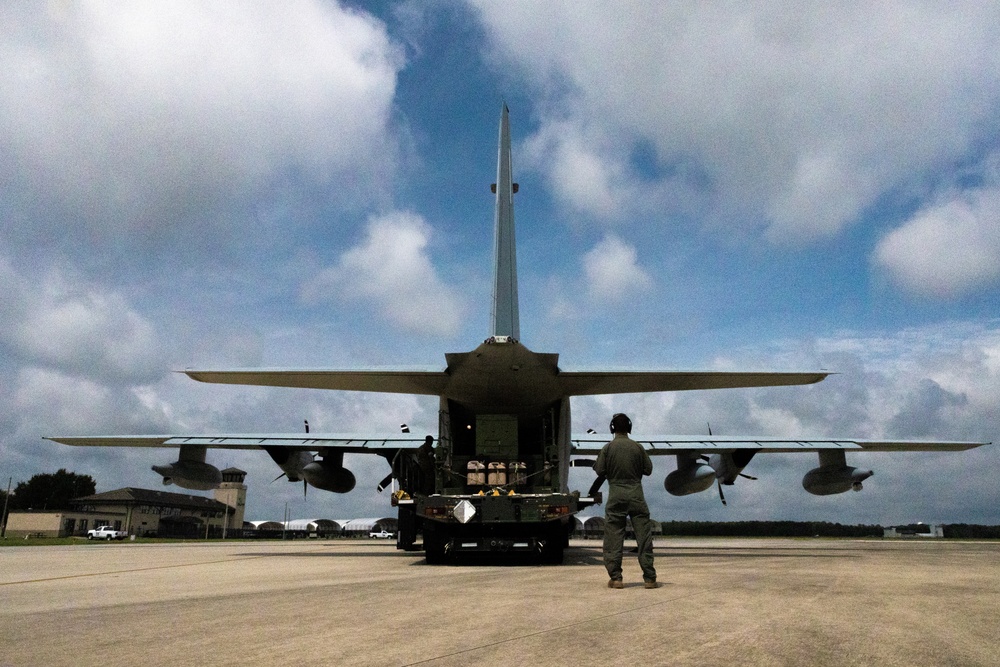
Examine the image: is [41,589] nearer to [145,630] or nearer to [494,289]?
[145,630]

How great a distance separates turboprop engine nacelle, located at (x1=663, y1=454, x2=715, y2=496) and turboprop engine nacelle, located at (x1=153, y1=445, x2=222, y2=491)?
49.3ft

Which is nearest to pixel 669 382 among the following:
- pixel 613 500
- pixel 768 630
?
pixel 613 500

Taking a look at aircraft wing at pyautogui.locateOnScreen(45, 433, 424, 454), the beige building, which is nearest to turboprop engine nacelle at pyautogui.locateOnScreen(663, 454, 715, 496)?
aircraft wing at pyautogui.locateOnScreen(45, 433, 424, 454)

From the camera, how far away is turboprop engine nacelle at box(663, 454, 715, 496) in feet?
67.5

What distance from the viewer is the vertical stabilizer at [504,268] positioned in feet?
44.4

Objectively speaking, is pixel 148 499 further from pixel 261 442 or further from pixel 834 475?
pixel 834 475

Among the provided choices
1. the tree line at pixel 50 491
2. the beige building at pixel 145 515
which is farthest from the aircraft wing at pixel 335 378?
the tree line at pixel 50 491

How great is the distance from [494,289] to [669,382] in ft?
13.6

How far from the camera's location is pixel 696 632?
3.91 m

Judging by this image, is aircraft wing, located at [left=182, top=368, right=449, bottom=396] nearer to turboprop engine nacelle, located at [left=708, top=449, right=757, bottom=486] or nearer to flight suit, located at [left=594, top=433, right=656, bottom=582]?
flight suit, located at [left=594, top=433, right=656, bottom=582]

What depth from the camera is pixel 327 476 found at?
67.1 ft

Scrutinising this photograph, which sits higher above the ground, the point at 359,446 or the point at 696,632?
the point at 359,446

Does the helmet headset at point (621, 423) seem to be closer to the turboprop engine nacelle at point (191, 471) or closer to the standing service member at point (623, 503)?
the standing service member at point (623, 503)

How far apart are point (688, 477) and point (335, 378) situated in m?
13.1
